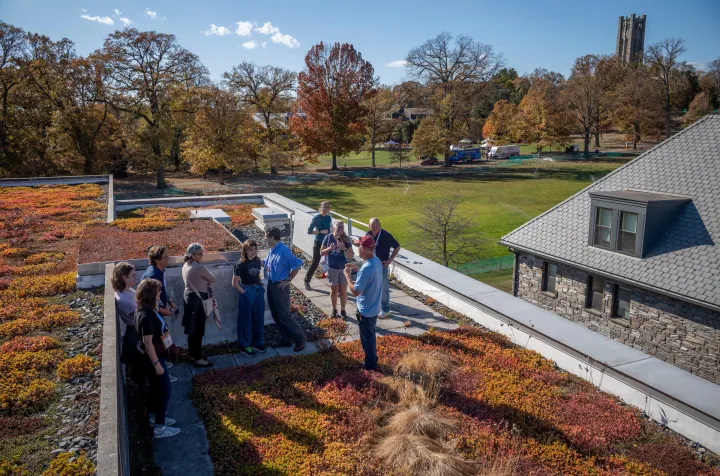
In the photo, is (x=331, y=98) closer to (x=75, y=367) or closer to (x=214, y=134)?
(x=214, y=134)

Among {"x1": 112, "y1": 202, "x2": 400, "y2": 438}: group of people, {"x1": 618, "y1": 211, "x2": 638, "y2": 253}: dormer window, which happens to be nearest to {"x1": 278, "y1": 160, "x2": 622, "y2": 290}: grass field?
{"x1": 618, "y1": 211, "x2": 638, "y2": 253}: dormer window

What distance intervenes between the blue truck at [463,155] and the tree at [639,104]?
1772 cm

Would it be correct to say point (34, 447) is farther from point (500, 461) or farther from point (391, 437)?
point (500, 461)

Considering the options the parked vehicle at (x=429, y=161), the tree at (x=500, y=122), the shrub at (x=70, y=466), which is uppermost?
the tree at (x=500, y=122)

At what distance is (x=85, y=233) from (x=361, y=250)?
28.7ft

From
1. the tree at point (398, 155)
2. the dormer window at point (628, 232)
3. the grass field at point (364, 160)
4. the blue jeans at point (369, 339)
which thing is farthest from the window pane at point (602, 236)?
the grass field at point (364, 160)

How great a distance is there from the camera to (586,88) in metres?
65.8

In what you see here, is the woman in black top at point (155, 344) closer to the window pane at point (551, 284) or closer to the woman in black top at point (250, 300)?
the woman in black top at point (250, 300)

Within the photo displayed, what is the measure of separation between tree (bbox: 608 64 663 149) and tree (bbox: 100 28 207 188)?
170ft

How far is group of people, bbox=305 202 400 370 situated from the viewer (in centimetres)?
680

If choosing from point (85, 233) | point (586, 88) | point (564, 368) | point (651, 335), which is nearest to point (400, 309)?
point (564, 368)

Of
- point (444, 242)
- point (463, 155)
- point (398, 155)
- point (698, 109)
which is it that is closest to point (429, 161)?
point (398, 155)

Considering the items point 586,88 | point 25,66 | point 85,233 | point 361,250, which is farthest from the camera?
point 586,88

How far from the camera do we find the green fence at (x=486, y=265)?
25.0 metres
